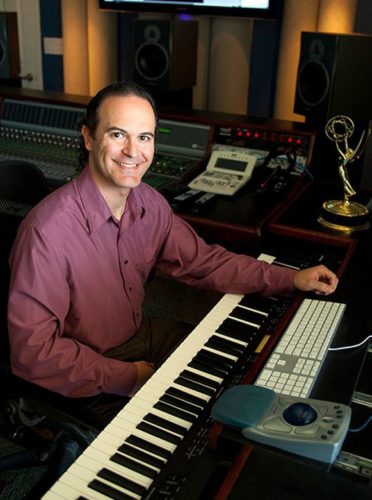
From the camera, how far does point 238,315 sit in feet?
5.21

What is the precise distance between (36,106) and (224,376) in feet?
6.59

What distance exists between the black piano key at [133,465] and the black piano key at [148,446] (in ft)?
0.12

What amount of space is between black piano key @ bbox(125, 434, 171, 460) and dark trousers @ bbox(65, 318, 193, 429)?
0.84 ft

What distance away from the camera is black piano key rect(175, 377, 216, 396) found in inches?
50.6

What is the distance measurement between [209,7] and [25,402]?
2.69m

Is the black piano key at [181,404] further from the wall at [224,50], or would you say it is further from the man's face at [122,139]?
the wall at [224,50]

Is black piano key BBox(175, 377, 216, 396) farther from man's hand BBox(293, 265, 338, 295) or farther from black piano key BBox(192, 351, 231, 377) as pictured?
man's hand BBox(293, 265, 338, 295)

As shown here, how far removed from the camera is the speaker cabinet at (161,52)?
291cm

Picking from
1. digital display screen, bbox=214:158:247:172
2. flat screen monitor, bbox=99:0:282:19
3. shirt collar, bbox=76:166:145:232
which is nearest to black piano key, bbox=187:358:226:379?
shirt collar, bbox=76:166:145:232

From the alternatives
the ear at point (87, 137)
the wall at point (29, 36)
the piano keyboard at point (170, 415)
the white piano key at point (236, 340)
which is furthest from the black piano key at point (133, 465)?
the wall at point (29, 36)

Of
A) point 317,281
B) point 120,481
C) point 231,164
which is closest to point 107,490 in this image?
point 120,481

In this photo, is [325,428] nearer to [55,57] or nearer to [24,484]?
[24,484]

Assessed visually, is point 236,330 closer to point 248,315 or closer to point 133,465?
point 248,315

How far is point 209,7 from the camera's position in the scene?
3.37 meters
